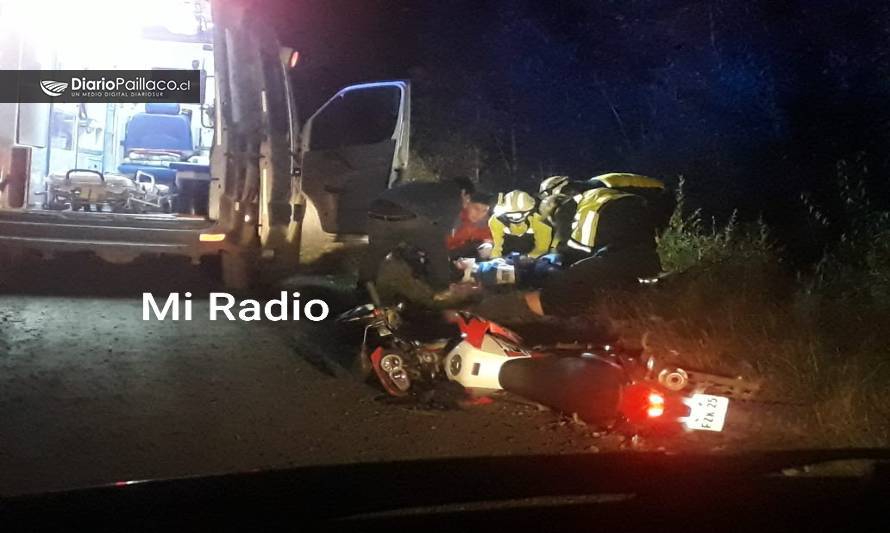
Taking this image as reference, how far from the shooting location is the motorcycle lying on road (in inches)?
174

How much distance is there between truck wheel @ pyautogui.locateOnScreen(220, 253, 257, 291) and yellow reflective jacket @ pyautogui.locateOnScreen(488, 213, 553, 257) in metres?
2.39

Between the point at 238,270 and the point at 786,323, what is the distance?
399 cm

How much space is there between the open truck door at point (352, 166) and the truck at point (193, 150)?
0.5 inches

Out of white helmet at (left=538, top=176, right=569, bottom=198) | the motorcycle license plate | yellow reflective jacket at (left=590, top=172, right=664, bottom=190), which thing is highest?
yellow reflective jacket at (left=590, top=172, right=664, bottom=190)

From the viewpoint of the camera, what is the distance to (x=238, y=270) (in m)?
7.46

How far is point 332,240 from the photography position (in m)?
8.34

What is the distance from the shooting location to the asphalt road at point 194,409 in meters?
4.31

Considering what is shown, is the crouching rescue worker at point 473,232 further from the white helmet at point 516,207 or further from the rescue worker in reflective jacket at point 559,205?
the rescue worker in reflective jacket at point 559,205

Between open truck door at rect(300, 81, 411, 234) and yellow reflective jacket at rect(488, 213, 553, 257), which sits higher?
open truck door at rect(300, 81, 411, 234)

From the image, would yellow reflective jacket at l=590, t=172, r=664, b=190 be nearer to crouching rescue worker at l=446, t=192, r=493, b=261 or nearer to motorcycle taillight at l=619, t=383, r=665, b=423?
crouching rescue worker at l=446, t=192, r=493, b=261

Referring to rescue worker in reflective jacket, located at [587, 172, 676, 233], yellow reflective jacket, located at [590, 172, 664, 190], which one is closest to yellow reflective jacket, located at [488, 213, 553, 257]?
rescue worker in reflective jacket, located at [587, 172, 676, 233]

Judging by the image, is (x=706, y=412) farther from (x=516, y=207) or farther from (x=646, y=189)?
(x=516, y=207)

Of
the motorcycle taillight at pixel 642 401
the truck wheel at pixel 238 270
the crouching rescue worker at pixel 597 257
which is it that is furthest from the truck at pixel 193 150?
the motorcycle taillight at pixel 642 401

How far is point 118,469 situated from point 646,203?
5.14 m
